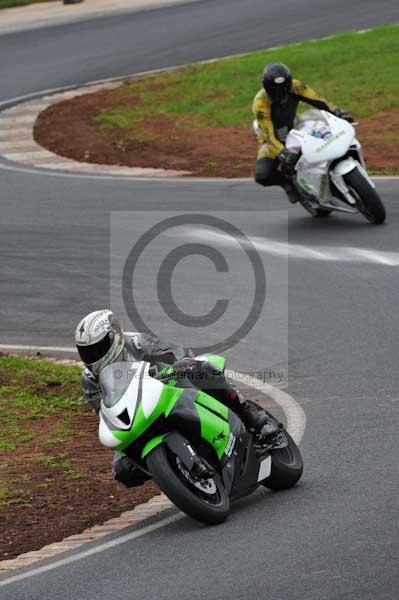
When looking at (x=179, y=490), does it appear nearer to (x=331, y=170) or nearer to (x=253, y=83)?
(x=331, y=170)

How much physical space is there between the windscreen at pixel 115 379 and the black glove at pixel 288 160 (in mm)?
7901

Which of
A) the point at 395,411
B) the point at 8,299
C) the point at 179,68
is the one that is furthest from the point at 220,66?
the point at 395,411

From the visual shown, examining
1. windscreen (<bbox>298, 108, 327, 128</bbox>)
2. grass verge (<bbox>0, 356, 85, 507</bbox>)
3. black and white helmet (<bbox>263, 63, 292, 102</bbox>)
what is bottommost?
grass verge (<bbox>0, 356, 85, 507</bbox>)

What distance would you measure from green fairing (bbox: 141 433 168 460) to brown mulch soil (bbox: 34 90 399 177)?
11097 millimetres

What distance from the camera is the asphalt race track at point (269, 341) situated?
666 centimetres

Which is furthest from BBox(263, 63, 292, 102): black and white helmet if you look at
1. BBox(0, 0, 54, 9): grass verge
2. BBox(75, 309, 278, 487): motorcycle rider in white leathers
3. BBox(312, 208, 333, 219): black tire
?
BBox(0, 0, 54, 9): grass verge

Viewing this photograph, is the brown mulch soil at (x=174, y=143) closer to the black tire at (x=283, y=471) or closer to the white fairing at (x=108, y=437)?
the black tire at (x=283, y=471)

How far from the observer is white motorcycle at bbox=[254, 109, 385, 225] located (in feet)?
48.2

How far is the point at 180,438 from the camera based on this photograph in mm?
7570

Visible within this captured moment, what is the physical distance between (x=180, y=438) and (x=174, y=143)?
1383 cm

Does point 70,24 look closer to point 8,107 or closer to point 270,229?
point 8,107

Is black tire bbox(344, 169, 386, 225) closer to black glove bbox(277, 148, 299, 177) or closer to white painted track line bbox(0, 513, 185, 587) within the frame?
black glove bbox(277, 148, 299, 177)

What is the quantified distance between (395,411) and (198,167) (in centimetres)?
1029

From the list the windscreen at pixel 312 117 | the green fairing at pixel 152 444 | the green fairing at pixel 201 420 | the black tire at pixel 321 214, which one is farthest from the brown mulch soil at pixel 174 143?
the green fairing at pixel 152 444
